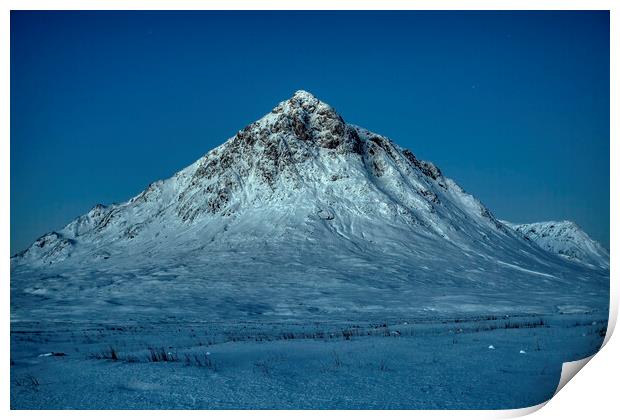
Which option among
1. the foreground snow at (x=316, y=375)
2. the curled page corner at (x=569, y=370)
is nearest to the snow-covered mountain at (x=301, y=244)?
the curled page corner at (x=569, y=370)

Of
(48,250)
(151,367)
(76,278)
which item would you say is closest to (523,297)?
(151,367)

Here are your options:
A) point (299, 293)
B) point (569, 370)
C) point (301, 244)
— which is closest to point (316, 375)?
point (569, 370)

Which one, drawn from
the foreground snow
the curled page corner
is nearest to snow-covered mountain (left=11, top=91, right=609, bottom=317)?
the curled page corner

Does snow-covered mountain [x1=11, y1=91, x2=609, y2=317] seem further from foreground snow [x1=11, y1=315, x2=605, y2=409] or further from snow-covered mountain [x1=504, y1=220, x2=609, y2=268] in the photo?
snow-covered mountain [x1=504, y1=220, x2=609, y2=268]

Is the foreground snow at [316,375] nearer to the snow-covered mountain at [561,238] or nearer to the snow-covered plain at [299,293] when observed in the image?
the snow-covered plain at [299,293]

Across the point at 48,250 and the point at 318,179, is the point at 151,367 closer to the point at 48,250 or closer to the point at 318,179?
the point at 318,179

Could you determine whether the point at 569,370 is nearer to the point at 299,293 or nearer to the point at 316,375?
the point at 316,375
